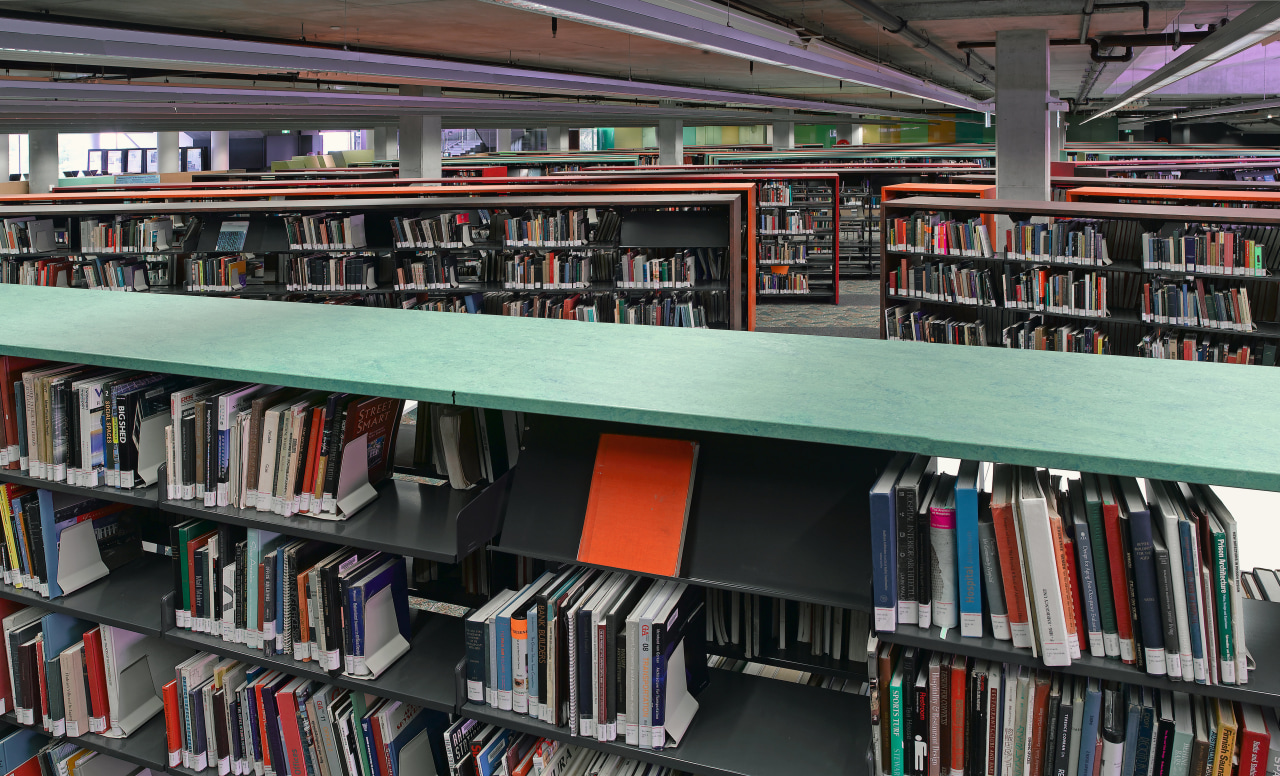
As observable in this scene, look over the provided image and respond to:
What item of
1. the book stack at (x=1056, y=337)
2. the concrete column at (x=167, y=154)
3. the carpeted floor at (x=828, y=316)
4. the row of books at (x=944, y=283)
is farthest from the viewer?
the concrete column at (x=167, y=154)

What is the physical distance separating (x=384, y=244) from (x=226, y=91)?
2.14 metres

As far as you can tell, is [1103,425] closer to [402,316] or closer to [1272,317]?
[402,316]

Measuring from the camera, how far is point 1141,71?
18.2m

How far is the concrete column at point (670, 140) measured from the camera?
2074cm

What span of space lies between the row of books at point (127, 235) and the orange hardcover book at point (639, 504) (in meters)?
8.78

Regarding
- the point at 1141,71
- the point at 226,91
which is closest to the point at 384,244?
the point at 226,91

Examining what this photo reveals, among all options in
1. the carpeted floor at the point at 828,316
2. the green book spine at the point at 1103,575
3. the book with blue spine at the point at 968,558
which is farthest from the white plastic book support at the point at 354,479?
the carpeted floor at the point at 828,316

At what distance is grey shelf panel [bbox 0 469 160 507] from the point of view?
2516 millimetres

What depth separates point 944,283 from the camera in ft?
26.9

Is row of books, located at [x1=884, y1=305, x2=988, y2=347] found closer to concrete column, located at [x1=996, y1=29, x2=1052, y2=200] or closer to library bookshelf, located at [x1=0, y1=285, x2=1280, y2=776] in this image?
concrete column, located at [x1=996, y1=29, x2=1052, y2=200]

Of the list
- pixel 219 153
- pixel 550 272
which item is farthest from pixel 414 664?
pixel 219 153

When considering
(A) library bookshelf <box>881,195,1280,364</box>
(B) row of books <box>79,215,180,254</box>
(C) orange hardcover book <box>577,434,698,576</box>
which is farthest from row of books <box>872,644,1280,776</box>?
(B) row of books <box>79,215,180,254</box>

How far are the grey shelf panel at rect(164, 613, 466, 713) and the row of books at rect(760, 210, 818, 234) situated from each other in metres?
11.1

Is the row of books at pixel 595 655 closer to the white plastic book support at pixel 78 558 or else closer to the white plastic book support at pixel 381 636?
the white plastic book support at pixel 381 636
